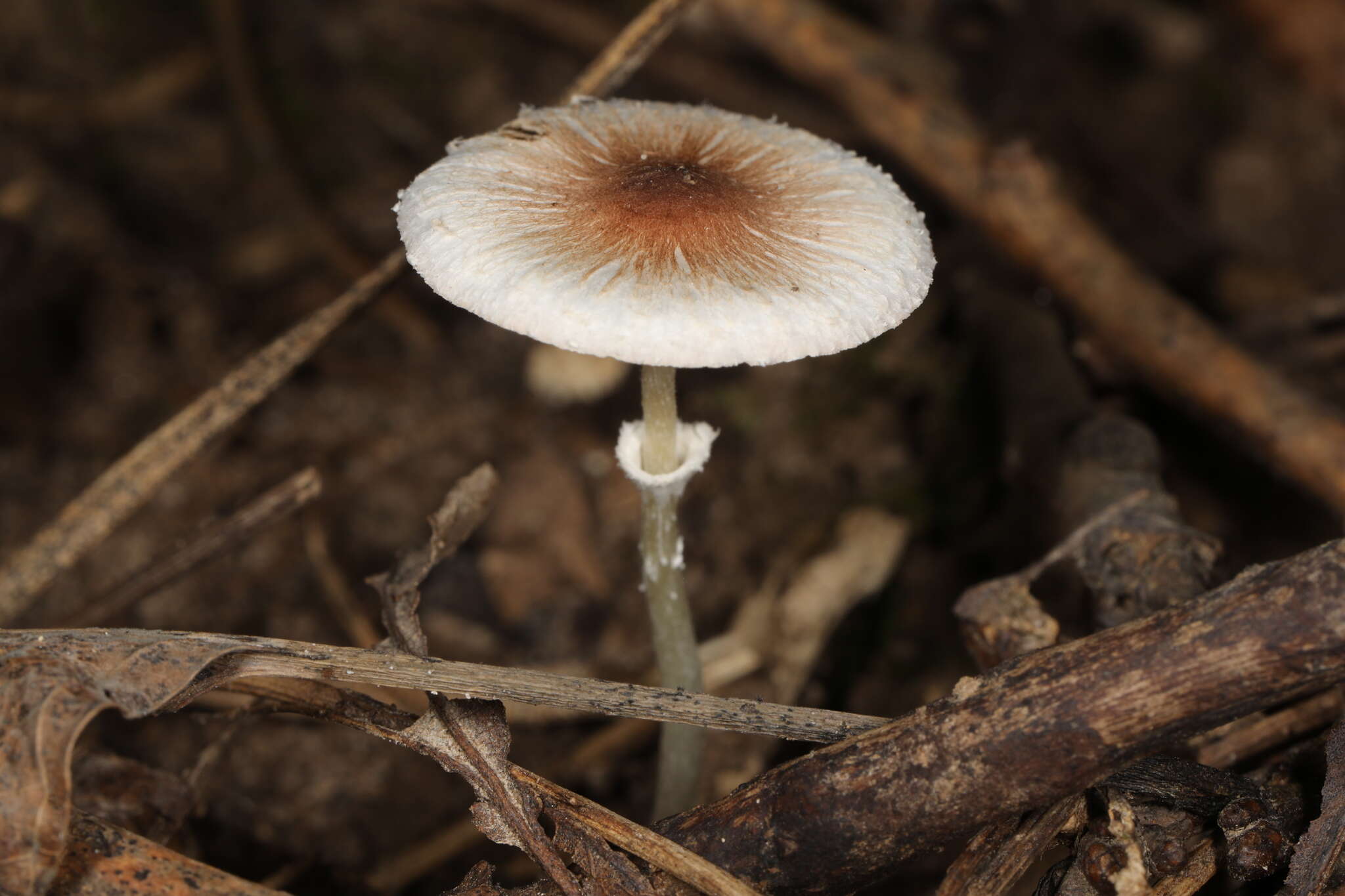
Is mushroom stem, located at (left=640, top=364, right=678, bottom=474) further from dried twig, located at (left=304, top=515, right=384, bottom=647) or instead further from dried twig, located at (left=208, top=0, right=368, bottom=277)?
dried twig, located at (left=208, top=0, right=368, bottom=277)

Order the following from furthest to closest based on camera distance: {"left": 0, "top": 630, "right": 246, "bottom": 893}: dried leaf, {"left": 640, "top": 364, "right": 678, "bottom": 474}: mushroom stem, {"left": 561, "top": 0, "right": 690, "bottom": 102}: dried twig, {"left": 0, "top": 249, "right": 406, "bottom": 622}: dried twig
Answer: {"left": 561, "top": 0, "right": 690, "bottom": 102}: dried twig, {"left": 0, "top": 249, "right": 406, "bottom": 622}: dried twig, {"left": 640, "top": 364, "right": 678, "bottom": 474}: mushroom stem, {"left": 0, "top": 630, "right": 246, "bottom": 893}: dried leaf

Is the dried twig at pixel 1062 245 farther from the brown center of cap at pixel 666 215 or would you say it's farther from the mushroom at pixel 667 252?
the brown center of cap at pixel 666 215

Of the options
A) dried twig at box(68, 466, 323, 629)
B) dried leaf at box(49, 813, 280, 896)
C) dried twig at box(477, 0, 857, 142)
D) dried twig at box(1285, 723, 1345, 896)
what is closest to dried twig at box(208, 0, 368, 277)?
dried twig at box(477, 0, 857, 142)

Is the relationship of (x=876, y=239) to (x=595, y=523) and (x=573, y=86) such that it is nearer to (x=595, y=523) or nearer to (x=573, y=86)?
(x=573, y=86)

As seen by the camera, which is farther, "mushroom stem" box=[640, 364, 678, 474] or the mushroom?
→ "mushroom stem" box=[640, 364, 678, 474]

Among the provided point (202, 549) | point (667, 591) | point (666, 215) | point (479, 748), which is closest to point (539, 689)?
point (479, 748)

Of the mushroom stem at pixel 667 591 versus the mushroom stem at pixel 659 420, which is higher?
the mushroom stem at pixel 659 420

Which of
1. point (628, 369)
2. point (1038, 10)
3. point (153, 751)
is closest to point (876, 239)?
point (628, 369)

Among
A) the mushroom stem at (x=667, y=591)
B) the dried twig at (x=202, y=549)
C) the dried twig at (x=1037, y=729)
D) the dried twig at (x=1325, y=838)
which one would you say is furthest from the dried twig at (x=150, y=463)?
the dried twig at (x=1325, y=838)
